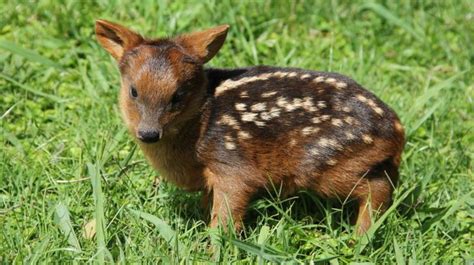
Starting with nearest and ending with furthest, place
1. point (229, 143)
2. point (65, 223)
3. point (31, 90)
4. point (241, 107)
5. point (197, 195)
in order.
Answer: point (65, 223)
point (229, 143)
point (241, 107)
point (197, 195)
point (31, 90)

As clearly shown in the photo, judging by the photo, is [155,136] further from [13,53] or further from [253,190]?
[13,53]

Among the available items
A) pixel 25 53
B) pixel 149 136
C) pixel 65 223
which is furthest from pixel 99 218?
pixel 25 53

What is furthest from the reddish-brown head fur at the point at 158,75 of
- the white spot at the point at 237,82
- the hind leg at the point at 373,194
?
the hind leg at the point at 373,194

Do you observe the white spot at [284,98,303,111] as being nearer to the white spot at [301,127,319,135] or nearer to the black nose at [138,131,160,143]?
the white spot at [301,127,319,135]

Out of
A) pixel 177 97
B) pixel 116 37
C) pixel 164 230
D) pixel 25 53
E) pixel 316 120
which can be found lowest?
pixel 164 230

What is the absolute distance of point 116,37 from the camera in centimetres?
555

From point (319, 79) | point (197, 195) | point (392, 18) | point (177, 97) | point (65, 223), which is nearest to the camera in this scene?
point (65, 223)

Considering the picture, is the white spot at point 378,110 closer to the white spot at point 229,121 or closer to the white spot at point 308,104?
the white spot at point 308,104

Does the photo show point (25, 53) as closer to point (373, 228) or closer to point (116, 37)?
point (116, 37)

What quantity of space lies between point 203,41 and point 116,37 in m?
0.54

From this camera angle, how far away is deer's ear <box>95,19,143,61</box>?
5461 mm

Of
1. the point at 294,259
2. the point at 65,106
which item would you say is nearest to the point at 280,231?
the point at 294,259

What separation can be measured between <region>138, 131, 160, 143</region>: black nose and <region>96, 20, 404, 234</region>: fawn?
145 mm

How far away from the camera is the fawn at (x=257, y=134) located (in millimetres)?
5375
